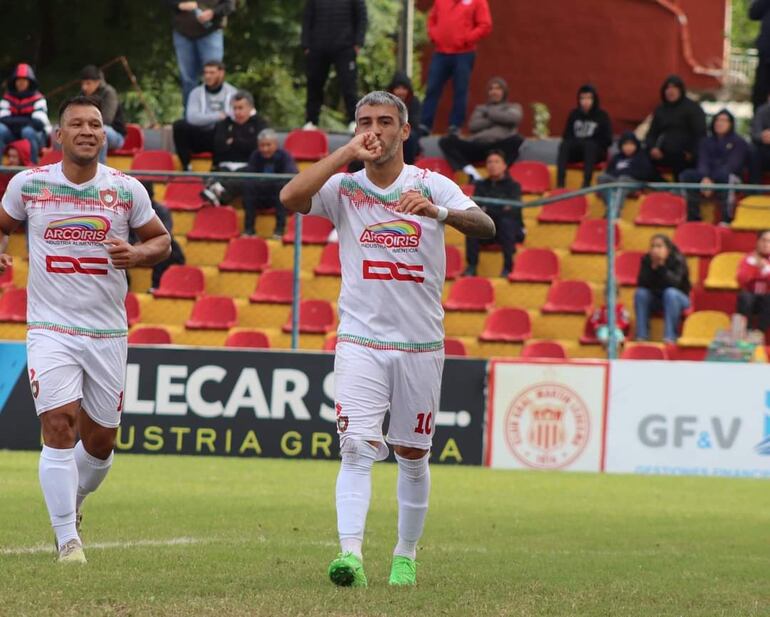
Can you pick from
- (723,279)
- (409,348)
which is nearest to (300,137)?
(723,279)

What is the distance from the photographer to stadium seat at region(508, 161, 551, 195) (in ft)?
69.8

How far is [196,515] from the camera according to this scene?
1119 cm

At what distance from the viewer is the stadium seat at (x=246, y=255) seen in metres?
18.8

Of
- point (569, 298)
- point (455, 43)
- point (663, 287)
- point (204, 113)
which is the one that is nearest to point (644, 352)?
point (663, 287)

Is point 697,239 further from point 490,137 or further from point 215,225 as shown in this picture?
point 215,225

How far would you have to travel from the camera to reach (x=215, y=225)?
1930 centimetres

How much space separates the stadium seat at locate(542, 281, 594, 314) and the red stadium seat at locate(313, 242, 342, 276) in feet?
7.76

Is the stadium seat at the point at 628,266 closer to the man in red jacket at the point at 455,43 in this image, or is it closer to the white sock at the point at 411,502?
the man in red jacket at the point at 455,43

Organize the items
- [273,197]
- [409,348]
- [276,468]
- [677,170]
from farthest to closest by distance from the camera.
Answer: [677,170], [273,197], [276,468], [409,348]

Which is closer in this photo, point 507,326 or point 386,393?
point 386,393

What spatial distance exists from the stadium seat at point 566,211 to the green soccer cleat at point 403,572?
12322 mm

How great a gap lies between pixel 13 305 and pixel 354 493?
11.9 m

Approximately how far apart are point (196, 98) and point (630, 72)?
37.4ft

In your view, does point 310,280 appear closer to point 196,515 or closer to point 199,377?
point 199,377
